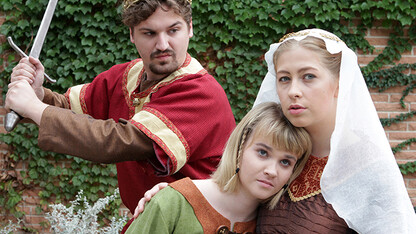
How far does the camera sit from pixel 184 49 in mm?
2021

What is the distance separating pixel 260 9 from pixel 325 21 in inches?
25.1

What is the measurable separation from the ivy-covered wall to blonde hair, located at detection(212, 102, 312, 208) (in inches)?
105

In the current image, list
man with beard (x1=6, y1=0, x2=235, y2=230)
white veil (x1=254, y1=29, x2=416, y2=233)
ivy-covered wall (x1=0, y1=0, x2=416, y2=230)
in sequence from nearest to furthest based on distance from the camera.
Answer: white veil (x1=254, y1=29, x2=416, y2=233) → man with beard (x1=6, y1=0, x2=235, y2=230) → ivy-covered wall (x1=0, y1=0, x2=416, y2=230)

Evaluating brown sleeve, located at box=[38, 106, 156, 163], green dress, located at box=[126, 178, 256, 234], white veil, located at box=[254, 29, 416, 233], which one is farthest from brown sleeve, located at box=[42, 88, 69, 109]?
white veil, located at box=[254, 29, 416, 233]

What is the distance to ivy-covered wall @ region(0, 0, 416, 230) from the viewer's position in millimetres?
4340

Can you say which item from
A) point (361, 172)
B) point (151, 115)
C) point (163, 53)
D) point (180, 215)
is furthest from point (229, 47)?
point (361, 172)

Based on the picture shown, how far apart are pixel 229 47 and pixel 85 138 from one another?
2961mm

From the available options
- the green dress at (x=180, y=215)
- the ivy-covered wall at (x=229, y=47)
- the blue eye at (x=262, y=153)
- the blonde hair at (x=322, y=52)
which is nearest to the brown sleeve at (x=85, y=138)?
the green dress at (x=180, y=215)

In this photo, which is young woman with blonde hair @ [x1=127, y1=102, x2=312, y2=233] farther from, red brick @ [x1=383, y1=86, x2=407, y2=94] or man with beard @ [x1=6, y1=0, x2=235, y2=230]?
red brick @ [x1=383, y1=86, x2=407, y2=94]

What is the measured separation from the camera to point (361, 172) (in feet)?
4.82

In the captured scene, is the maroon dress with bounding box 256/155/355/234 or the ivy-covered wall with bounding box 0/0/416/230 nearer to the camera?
the maroon dress with bounding box 256/155/355/234

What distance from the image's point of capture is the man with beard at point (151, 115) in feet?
5.78

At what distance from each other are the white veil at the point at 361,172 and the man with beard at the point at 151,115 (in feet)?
2.04

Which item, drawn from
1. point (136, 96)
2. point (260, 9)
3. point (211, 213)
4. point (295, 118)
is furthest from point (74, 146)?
point (260, 9)
